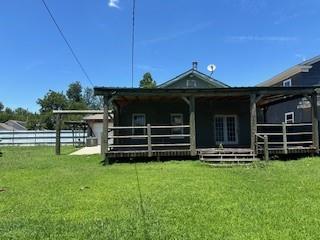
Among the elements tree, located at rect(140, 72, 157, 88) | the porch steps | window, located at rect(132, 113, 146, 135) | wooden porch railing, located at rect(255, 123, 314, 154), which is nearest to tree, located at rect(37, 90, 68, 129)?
tree, located at rect(140, 72, 157, 88)

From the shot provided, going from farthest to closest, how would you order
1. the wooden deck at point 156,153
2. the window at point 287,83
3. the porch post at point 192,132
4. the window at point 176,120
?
the window at point 287,83
the window at point 176,120
the porch post at point 192,132
the wooden deck at point 156,153

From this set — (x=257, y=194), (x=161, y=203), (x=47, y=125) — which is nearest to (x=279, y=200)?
(x=257, y=194)

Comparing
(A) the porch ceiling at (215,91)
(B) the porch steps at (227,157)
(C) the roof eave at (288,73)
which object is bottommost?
(B) the porch steps at (227,157)

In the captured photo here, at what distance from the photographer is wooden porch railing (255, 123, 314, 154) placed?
18.1 m

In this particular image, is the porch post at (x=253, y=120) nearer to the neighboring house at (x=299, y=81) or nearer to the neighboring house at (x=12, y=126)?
the neighboring house at (x=299, y=81)

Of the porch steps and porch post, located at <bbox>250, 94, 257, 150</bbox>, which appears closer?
the porch steps

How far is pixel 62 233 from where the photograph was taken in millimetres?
6297

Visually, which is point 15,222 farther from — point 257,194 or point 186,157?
point 186,157

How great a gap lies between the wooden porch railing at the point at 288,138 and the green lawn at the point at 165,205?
13.4ft

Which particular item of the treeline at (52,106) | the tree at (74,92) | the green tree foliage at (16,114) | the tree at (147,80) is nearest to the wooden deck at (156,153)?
the tree at (147,80)

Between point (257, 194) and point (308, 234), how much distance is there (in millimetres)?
3289

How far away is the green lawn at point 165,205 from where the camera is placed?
6.28m

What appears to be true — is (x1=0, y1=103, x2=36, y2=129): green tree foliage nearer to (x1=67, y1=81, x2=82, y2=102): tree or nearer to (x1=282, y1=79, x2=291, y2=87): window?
(x1=67, y1=81, x2=82, y2=102): tree

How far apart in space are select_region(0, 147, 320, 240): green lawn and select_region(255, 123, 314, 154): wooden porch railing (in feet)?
13.4
